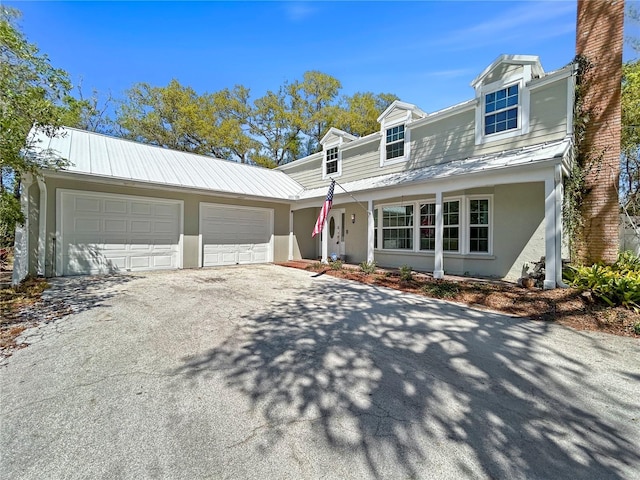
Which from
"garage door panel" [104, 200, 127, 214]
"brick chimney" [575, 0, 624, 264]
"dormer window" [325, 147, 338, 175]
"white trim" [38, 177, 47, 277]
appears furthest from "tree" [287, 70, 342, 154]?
"white trim" [38, 177, 47, 277]

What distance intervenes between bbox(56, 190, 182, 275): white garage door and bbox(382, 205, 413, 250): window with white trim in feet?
25.0

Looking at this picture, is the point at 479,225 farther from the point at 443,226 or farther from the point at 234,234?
the point at 234,234

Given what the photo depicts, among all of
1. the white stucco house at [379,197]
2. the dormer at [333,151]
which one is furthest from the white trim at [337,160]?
the white stucco house at [379,197]

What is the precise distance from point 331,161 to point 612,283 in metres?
10.6

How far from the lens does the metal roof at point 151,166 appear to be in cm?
885

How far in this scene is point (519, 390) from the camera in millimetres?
2922

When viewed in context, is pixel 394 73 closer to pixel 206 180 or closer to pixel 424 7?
pixel 424 7

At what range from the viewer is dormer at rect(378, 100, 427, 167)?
10.9 m

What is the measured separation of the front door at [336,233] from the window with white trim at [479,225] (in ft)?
17.6

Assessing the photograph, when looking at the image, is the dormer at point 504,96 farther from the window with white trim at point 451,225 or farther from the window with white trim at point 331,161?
the window with white trim at point 331,161

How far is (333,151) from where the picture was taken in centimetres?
1384

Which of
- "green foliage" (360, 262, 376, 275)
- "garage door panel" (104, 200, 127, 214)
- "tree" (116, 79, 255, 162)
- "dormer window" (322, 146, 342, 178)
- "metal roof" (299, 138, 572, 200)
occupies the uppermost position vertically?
"tree" (116, 79, 255, 162)

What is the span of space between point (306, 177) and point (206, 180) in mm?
5368

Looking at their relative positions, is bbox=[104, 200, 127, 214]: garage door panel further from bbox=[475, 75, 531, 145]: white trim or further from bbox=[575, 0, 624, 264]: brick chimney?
bbox=[575, 0, 624, 264]: brick chimney
